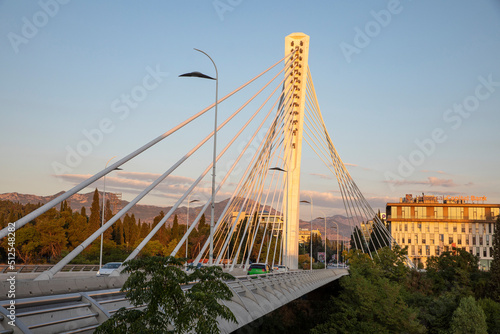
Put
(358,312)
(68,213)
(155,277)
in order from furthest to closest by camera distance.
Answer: (68,213), (358,312), (155,277)

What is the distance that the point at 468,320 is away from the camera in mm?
40562

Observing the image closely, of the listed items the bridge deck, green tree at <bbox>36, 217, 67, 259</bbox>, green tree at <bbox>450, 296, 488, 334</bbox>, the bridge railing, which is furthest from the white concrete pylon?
green tree at <bbox>36, 217, 67, 259</bbox>

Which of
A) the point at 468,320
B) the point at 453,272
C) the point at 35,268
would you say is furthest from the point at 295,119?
the point at 453,272

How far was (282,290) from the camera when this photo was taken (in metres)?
24.2

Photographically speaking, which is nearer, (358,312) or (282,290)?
(282,290)

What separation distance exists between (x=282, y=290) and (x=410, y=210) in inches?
3953

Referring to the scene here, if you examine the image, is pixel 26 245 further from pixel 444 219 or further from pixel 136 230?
pixel 444 219

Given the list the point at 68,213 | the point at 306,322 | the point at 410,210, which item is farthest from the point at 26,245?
the point at 410,210

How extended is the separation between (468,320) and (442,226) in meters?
80.0

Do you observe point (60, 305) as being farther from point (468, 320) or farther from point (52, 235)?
point (52, 235)

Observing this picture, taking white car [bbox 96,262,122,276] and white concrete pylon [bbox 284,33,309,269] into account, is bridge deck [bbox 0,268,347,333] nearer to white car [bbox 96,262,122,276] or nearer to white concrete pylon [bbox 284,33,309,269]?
white car [bbox 96,262,122,276]

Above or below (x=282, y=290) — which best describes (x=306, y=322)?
below

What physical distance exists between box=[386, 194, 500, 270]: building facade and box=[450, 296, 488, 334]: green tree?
7578 cm

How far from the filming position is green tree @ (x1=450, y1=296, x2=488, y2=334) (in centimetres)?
4012
